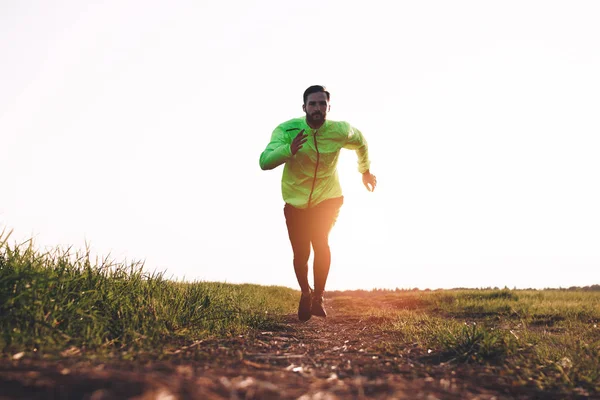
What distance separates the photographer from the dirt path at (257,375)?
58.6 inches

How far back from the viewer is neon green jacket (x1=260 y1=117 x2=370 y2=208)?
5.51 metres

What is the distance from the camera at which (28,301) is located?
8.52ft

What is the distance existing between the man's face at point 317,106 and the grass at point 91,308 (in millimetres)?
2439

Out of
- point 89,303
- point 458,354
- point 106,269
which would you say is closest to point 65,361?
point 89,303

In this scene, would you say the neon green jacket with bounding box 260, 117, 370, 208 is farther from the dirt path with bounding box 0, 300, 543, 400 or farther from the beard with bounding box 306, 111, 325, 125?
the dirt path with bounding box 0, 300, 543, 400

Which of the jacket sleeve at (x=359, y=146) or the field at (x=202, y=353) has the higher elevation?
the jacket sleeve at (x=359, y=146)

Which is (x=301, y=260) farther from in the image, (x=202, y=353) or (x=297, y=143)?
(x=202, y=353)

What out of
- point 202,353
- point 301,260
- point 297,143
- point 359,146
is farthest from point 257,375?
point 359,146

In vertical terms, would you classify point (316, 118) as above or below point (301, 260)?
above

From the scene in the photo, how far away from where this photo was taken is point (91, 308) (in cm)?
303

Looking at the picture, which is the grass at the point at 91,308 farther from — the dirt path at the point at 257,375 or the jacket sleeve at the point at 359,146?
the jacket sleeve at the point at 359,146

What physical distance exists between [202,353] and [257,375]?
2.27 ft

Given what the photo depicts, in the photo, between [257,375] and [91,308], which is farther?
[91,308]

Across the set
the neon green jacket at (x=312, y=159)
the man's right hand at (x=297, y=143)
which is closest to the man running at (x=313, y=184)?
the neon green jacket at (x=312, y=159)
